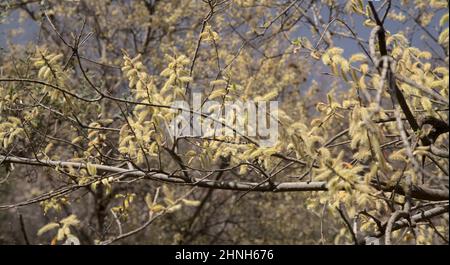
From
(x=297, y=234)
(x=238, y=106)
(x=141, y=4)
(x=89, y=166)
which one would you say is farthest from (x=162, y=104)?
(x=297, y=234)

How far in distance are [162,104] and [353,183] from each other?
39.1 inches

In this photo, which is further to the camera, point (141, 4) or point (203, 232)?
point (203, 232)

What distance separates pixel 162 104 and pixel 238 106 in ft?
1.20

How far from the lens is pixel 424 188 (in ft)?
7.67

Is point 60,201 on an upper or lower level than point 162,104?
lower

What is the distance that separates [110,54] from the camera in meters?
10.0

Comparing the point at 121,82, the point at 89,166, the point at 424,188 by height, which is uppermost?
the point at 121,82
